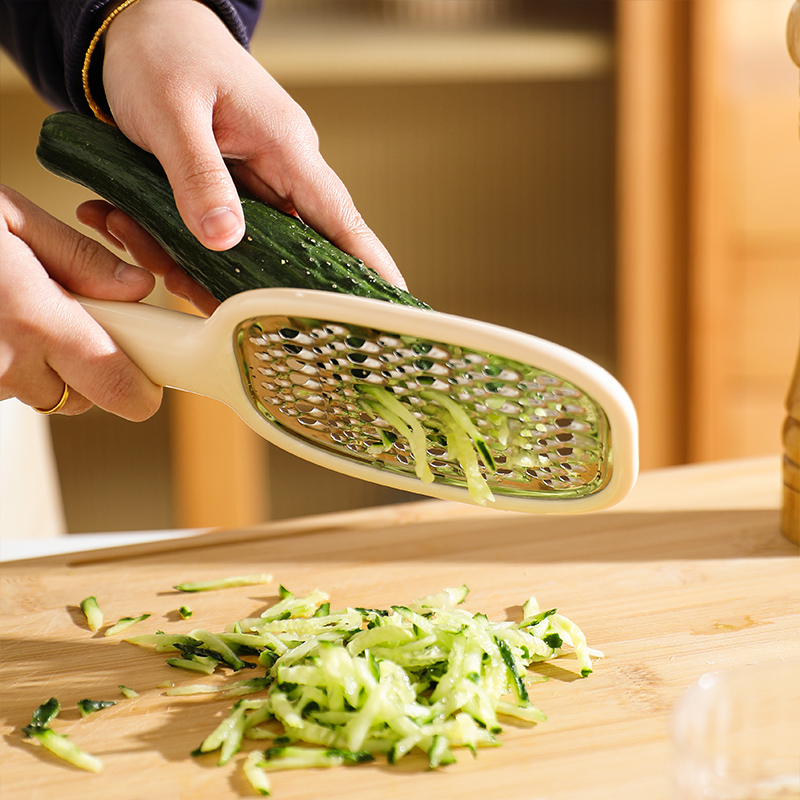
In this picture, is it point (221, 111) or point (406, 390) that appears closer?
point (406, 390)

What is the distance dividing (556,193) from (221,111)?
154 centimetres

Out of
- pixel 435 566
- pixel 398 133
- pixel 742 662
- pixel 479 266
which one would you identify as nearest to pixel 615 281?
pixel 479 266

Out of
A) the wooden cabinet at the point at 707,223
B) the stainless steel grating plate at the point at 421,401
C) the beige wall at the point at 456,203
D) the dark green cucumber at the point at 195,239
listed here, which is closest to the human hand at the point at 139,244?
the dark green cucumber at the point at 195,239

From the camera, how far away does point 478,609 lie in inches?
33.4

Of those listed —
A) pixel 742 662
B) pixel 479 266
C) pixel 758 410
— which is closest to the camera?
pixel 742 662

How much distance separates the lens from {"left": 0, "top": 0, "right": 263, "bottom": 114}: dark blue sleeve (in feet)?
2.97

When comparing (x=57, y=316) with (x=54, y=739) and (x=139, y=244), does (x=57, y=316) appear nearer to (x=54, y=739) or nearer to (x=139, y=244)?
(x=139, y=244)

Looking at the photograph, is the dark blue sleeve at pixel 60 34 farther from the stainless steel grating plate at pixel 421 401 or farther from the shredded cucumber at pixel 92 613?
the shredded cucumber at pixel 92 613

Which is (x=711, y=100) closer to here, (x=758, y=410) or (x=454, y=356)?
(x=758, y=410)

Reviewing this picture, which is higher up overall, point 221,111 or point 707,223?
point 221,111

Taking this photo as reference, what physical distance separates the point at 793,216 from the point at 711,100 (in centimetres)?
36

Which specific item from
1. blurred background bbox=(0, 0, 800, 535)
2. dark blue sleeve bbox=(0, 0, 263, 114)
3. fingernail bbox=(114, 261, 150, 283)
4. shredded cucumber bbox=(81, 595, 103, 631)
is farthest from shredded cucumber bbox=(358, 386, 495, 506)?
blurred background bbox=(0, 0, 800, 535)

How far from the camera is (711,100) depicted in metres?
1.98

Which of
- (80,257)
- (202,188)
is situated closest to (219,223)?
(202,188)
